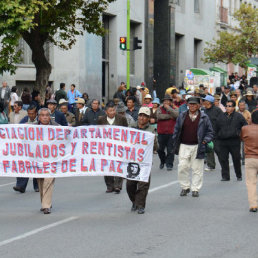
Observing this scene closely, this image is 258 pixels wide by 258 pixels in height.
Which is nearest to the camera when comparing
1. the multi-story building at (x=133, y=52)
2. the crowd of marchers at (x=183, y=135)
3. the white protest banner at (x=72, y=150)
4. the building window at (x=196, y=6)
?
the crowd of marchers at (x=183, y=135)

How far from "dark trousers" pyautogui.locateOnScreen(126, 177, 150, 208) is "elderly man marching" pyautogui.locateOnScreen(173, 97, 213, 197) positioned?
1790 mm

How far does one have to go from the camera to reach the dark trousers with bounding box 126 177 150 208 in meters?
10.8

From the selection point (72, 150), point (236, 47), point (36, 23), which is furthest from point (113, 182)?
point (236, 47)

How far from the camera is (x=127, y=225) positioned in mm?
9711

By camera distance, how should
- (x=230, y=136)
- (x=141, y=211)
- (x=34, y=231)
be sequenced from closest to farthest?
(x=34, y=231), (x=141, y=211), (x=230, y=136)

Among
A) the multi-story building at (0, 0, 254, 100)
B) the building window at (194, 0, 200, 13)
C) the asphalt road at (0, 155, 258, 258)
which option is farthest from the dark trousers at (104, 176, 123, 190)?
the building window at (194, 0, 200, 13)

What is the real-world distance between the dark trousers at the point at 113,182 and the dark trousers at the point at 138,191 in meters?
1.96

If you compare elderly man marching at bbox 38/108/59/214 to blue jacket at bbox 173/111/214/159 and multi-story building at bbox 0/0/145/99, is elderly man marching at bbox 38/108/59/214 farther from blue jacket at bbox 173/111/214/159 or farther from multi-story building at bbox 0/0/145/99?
multi-story building at bbox 0/0/145/99

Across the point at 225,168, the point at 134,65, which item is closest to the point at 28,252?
the point at 225,168

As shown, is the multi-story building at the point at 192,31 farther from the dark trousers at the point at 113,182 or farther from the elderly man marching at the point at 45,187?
the elderly man marching at the point at 45,187

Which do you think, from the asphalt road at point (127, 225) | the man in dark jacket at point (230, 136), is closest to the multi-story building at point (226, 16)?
the man in dark jacket at point (230, 136)

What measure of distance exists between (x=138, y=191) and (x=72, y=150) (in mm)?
1238

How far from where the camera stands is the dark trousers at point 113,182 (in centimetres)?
1323

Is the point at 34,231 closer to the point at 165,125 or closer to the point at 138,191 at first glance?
the point at 138,191
